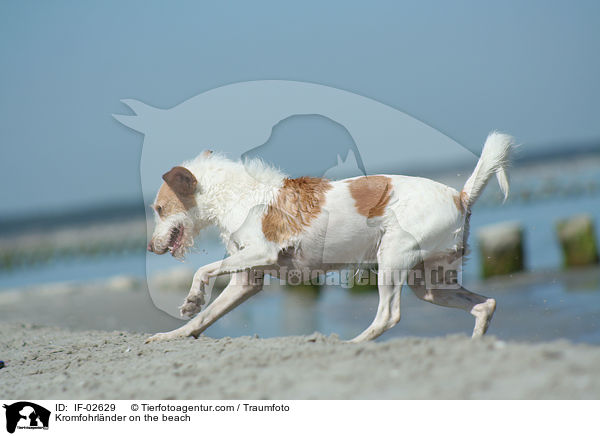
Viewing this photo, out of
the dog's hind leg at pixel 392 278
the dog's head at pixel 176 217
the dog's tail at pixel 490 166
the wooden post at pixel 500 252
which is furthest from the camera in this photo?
the wooden post at pixel 500 252

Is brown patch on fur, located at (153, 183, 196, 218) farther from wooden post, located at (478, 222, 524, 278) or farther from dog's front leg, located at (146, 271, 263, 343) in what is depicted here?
wooden post, located at (478, 222, 524, 278)

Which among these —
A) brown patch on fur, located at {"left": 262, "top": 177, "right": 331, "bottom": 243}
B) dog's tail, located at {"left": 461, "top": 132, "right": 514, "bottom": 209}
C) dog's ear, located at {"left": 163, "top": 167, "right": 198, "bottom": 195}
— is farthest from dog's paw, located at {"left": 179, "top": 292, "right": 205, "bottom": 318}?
dog's tail, located at {"left": 461, "top": 132, "right": 514, "bottom": 209}

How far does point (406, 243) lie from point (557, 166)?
105 feet

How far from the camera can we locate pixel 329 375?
3.92 m

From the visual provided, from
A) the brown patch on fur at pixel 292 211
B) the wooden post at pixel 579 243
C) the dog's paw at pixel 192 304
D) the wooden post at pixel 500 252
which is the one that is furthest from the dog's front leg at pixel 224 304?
the wooden post at pixel 579 243

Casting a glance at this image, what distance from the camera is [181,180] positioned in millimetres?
5938

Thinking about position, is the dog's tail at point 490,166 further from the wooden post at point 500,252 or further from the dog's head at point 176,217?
the wooden post at point 500,252

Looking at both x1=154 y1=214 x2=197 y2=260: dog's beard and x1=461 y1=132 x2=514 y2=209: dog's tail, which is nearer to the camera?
x1=461 y1=132 x2=514 y2=209: dog's tail

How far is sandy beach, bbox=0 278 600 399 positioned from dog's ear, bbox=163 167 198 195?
4.35 ft

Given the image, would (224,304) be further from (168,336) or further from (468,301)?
(468,301)

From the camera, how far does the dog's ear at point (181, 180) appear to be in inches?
231

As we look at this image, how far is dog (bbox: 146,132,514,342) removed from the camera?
5500mm

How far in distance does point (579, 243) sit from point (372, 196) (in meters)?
8.91

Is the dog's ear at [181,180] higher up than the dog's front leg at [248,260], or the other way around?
the dog's ear at [181,180]
